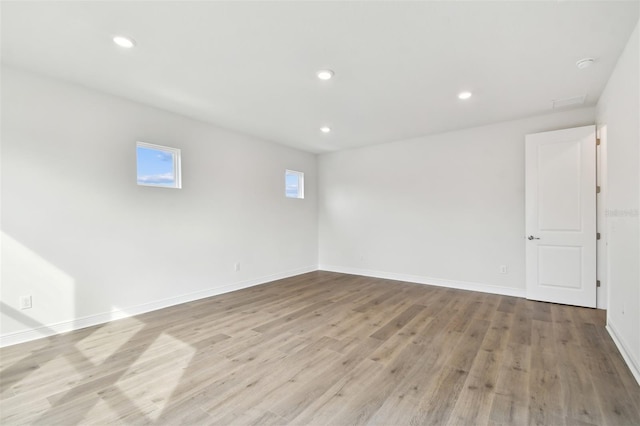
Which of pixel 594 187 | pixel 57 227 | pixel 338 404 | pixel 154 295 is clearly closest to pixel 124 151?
pixel 57 227

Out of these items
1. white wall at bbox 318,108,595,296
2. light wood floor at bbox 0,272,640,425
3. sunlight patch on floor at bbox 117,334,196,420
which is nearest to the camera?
light wood floor at bbox 0,272,640,425

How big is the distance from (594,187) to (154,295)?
5817 mm

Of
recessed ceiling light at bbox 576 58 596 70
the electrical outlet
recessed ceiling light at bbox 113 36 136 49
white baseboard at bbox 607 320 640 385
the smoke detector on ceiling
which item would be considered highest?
recessed ceiling light at bbox 113 36 136 49

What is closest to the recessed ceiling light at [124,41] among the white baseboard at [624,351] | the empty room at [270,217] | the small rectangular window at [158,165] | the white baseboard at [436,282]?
the empty room at [270,217]

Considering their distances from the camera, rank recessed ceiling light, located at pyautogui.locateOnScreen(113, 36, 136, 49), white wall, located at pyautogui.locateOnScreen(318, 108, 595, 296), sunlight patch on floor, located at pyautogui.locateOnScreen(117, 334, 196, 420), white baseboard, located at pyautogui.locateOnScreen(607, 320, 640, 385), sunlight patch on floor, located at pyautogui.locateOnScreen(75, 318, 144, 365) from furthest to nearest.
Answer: white wall, located at pyautogui.locateOnScreen(318, 108, 595, 296) < sunlight patch on floor, located at pyautogui.locateOnScreen(75, 318, 144, 365) < recessed ceiling light, located at pyautogui.locateOnScreen(113, 36, 136, 49) < white baseboard, located at pyautogui.locateOnScreen(607, 320, 640, 385) < sunlight patch on floor, located at pyautogui.locateOnScreen(117, 334, 196, 420)

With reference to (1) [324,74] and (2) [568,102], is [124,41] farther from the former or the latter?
(2) [568,102]

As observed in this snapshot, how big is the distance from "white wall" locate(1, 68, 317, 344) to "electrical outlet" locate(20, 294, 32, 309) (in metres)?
0.04

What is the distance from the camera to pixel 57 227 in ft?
9.78

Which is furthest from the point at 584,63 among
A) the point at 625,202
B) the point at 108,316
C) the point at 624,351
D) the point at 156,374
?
the point at 108,316

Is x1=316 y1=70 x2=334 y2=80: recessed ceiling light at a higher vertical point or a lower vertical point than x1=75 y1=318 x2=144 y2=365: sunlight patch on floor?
higher

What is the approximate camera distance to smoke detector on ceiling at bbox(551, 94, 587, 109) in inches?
136

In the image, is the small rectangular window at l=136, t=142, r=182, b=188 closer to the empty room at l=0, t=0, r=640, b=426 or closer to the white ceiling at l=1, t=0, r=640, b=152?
the empty room at l=0, t=0, r=640, b=426

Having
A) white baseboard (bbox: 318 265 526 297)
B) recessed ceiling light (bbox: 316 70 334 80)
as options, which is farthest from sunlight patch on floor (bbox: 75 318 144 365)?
white baseboard (bbox: 318 265 526 297)

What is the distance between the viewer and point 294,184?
626cm
